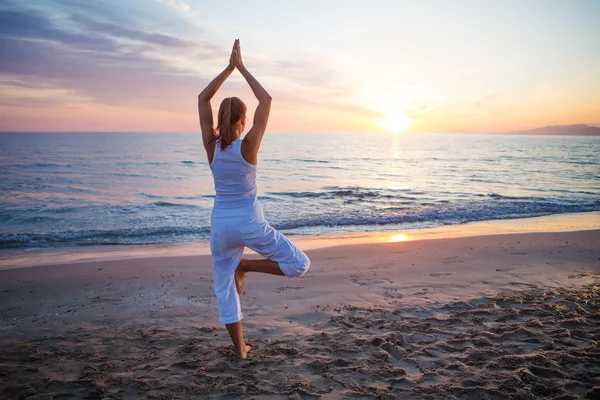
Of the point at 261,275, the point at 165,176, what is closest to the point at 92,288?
the point at 261,275

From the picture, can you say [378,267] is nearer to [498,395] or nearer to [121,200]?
[498,395]

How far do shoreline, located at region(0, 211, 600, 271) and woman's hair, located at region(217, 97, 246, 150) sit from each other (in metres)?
5.78

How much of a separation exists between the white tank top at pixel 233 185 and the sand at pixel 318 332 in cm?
135

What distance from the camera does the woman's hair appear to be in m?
2.93

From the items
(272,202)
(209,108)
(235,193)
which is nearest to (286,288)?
(235,193)

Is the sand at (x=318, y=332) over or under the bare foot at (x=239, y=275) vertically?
under

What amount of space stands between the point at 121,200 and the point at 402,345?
16222mm

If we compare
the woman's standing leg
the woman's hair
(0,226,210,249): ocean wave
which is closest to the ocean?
(0,226,210,249): ocean wave

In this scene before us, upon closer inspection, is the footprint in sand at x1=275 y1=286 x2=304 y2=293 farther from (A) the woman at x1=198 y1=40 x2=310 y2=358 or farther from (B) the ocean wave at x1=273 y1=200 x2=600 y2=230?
(B) the ocean wave at x1=273 y1=200 x2=600 y2=230

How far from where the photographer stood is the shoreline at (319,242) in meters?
8.26

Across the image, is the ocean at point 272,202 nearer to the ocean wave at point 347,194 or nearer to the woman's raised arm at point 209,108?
the ocean wave at point 347,194

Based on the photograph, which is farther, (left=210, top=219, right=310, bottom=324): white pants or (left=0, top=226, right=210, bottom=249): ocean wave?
(left=0, top=226, right=210, bottom=249): ocean wave

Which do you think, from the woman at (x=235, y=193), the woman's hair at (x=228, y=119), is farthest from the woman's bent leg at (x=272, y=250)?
the woman's hair at (x=228, y=119)

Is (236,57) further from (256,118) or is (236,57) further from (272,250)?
(272,250)
